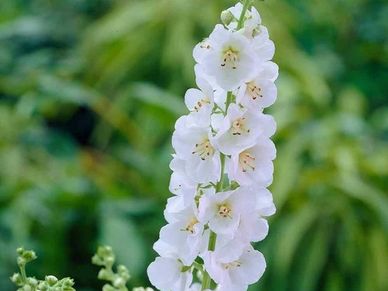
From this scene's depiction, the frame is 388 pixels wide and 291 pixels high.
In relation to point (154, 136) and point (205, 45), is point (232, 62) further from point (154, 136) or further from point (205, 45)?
point (154, 136)

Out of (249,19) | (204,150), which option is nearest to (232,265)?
(204,150)

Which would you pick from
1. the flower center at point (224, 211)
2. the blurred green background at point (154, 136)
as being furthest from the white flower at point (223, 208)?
the blurred green background at point (154, 136)

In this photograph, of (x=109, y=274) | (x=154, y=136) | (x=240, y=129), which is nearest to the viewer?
(x=240, y=129)

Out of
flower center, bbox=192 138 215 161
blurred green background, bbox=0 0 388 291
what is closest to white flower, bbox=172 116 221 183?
flower center, bbox=192 138 215 161

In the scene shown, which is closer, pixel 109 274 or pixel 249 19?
pixel 249 19

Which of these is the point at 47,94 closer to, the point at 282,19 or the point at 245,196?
the point at 282,19

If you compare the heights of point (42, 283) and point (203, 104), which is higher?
point (203, 104)

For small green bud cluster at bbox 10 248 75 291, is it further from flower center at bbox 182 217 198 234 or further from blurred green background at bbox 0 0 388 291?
blurred green background at bbox 0 0 388 291
